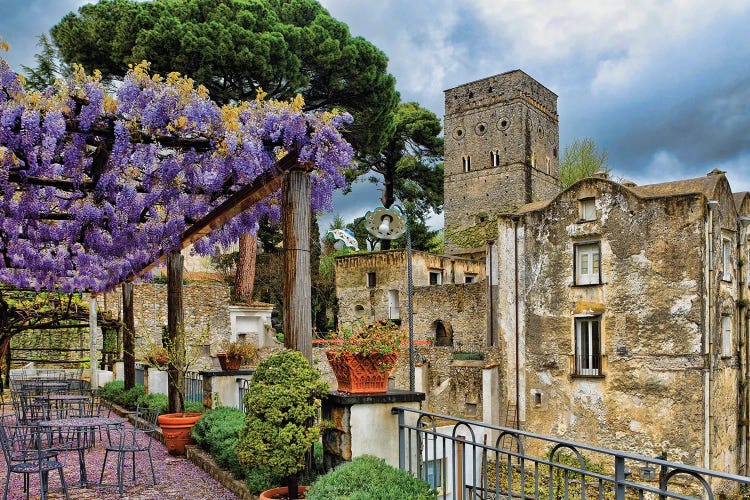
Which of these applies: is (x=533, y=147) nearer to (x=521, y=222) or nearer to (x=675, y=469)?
(x=521, y=222)

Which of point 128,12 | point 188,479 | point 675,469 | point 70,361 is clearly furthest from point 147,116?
point 128,12

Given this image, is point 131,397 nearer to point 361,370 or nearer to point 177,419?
point 177,419

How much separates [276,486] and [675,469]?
131 inches

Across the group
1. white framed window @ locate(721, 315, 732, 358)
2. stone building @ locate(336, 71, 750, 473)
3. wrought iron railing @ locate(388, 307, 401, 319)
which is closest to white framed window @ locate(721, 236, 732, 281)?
stone building @ locate(336, 71, 750, 473)

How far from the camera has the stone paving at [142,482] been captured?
611 centimetres

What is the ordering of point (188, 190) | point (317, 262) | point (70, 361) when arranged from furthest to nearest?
point (317, 262) → point (70, 361) → point (188, 190)

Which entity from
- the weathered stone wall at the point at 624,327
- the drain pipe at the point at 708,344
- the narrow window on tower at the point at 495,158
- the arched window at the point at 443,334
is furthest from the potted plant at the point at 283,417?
the narrow window on tower at the point at 495,158

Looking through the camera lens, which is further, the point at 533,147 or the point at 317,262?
the point at 533,147

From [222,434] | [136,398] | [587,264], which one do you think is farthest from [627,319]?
[222,434]

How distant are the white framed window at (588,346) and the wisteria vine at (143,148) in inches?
519

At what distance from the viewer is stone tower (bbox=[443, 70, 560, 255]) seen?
129ft

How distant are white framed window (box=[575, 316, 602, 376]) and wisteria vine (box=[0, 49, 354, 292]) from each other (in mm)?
13194

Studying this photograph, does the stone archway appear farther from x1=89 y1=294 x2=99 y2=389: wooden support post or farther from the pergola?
the pergola

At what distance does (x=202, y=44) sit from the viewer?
1902cm
